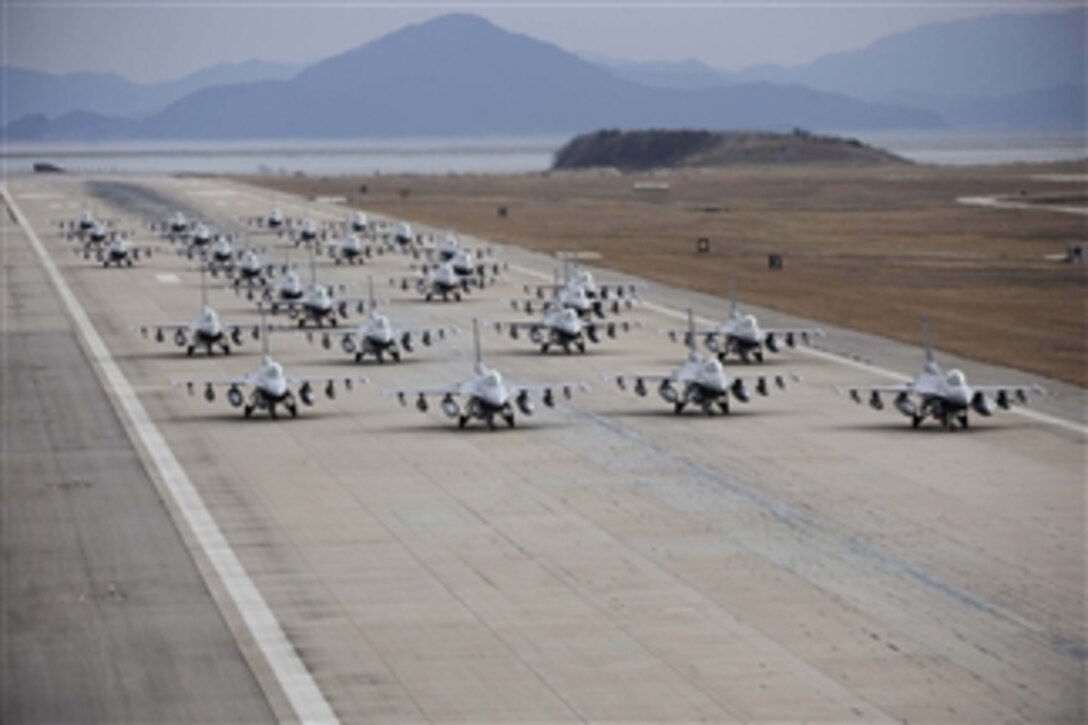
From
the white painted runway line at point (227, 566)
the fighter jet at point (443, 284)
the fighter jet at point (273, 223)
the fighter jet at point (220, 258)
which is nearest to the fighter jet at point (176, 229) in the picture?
the fighter jet at point (273, 223)

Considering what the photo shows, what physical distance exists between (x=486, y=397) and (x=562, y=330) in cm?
2299

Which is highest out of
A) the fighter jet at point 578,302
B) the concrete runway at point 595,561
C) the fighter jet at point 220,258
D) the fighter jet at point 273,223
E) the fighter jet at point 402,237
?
the fighter jet at point 273,223

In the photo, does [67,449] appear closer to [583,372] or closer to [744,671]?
[583,372]

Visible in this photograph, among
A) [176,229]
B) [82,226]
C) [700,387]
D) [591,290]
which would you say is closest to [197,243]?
[82,226]

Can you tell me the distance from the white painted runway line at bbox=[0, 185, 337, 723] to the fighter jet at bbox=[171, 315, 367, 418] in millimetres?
3057

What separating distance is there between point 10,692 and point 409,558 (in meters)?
14.2

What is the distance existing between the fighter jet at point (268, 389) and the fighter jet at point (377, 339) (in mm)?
7919

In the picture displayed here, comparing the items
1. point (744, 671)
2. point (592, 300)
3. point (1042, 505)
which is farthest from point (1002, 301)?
point (744, 671)

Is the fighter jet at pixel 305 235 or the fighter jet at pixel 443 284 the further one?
the fighter jet at pixel 305 235

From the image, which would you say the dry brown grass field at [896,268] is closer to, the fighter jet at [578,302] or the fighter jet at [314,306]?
the fighter jet at [578,302]

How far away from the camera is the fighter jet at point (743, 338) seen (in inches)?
3546

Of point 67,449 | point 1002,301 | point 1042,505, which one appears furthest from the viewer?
point 1002,301

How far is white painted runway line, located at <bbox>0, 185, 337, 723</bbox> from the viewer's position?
40938 millimetres

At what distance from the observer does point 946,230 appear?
178 m
